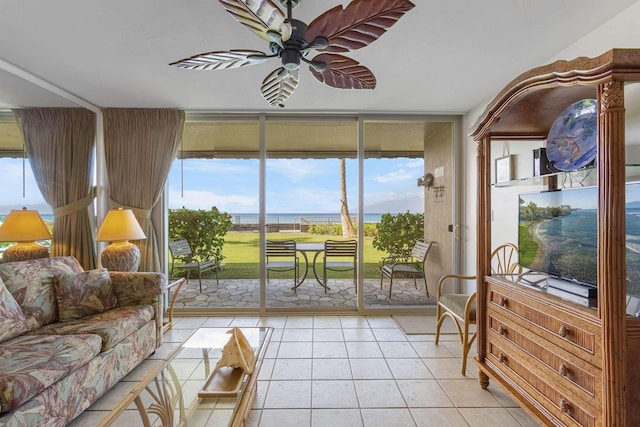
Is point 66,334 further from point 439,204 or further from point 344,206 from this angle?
point 439,204

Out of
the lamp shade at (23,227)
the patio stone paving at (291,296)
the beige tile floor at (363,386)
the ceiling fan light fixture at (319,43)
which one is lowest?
the beige tile floor at (363,386)

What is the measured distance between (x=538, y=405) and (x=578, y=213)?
3.52ft

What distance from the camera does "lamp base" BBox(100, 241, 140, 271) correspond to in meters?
2.77

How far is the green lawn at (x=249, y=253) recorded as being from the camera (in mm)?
3631

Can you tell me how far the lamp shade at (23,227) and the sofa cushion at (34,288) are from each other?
0.34m

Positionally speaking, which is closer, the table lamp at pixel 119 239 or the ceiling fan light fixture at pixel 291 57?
the ceiling fan light fixture at pixel 291 57

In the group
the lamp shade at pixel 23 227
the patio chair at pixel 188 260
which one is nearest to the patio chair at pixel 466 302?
the patio chair at pixel 188 260

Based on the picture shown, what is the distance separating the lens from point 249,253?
12.2 feet

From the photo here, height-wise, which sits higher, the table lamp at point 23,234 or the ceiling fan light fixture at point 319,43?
the ceiling fan light fixture at point 319,43

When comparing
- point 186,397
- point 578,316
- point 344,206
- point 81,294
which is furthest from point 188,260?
point 578,316

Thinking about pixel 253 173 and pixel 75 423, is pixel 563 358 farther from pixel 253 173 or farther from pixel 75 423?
pixel 253 173

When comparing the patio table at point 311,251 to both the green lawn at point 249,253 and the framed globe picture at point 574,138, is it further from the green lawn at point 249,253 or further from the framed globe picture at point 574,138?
the framed globe picture at point 574,138

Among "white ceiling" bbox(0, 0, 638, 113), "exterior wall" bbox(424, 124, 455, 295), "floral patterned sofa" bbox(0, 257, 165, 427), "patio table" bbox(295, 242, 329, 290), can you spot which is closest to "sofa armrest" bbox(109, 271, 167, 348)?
"floral patterned sofa" bbox(0, 257, 165, 427)

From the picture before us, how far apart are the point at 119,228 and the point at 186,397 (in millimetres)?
2021
